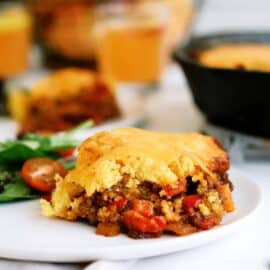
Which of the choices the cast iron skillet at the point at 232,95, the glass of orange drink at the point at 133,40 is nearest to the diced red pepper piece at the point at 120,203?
the cast iron skillet at the point at 232,95

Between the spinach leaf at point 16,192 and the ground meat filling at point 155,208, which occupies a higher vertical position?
the ground meat filling at point 155,208

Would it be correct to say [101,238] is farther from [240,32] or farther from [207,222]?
[240,32]

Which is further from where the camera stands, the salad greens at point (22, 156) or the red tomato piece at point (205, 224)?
the salad greens at point (22, 156)

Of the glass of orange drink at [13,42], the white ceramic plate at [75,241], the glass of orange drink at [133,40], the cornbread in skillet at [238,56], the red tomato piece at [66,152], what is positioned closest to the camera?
the white ceramic plate at [75,241]

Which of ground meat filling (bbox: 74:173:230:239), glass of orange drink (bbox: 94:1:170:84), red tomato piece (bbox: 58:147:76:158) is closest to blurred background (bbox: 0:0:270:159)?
glass of orange drink (bbox: 94:1:170:84)

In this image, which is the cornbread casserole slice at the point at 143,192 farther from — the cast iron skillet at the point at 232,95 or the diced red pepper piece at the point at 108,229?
the cast iron skillet at the point at 232,95

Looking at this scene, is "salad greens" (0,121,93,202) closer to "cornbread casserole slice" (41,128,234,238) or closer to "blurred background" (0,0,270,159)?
"cornbread casserole slice" (41,128,234,238)

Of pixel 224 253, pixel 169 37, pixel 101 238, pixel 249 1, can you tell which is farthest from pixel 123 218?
pixel 249 1
